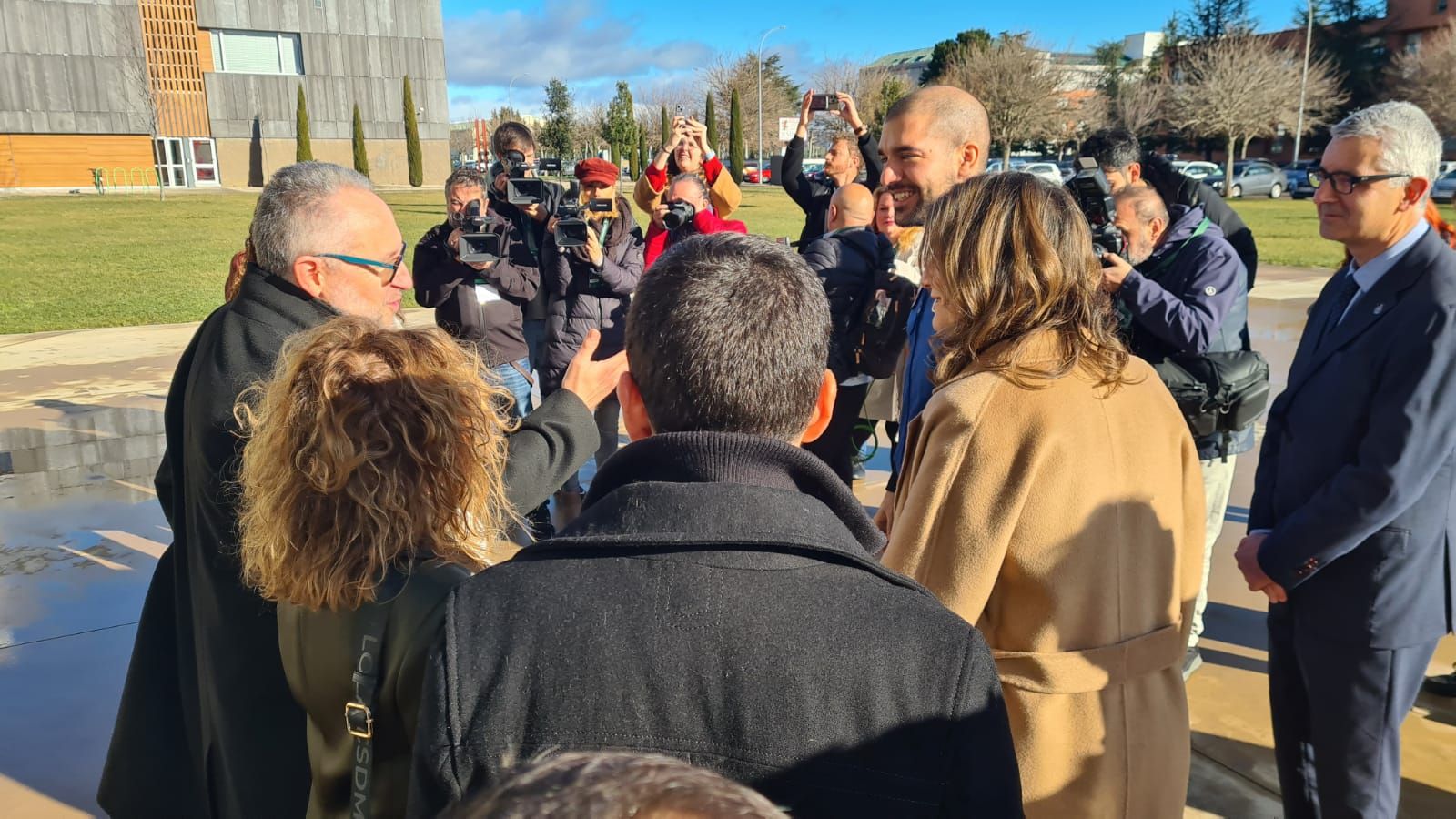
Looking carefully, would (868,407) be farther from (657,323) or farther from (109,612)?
(109,612)

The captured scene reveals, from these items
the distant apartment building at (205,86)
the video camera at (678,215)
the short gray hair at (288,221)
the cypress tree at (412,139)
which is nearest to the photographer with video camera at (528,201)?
the video camera at (678,215)

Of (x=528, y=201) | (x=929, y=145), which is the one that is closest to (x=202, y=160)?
(x=528, y=201)

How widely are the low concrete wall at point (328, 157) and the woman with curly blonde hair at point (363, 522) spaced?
49.8 meters

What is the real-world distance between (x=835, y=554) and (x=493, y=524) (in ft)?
3.31

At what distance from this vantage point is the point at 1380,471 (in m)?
2.28

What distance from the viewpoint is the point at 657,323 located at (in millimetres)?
1296

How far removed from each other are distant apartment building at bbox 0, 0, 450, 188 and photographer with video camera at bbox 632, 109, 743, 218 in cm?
4629

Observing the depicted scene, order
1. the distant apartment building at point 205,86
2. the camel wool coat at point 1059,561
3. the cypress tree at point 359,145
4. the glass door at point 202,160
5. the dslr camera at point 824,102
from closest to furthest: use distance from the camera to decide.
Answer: the camel wool coat at point 1059,561 → the dslr camera at point 824,102 → the distant apartment building at point 205,86 → the cypress tree at point 359,145 → the glass door at point 202,160

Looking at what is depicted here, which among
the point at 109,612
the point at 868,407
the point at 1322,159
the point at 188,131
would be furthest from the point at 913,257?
the point at 188,131

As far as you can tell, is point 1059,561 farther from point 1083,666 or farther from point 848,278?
point 848,278

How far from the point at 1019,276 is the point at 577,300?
3.97 m

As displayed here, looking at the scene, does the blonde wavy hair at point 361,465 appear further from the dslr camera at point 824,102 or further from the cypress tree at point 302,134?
the cypress tree at point 302,134

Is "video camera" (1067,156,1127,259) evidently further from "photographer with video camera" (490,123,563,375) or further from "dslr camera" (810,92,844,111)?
"photographer with video camera" (490,123,563,375)

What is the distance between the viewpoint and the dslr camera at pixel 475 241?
15.9ft
